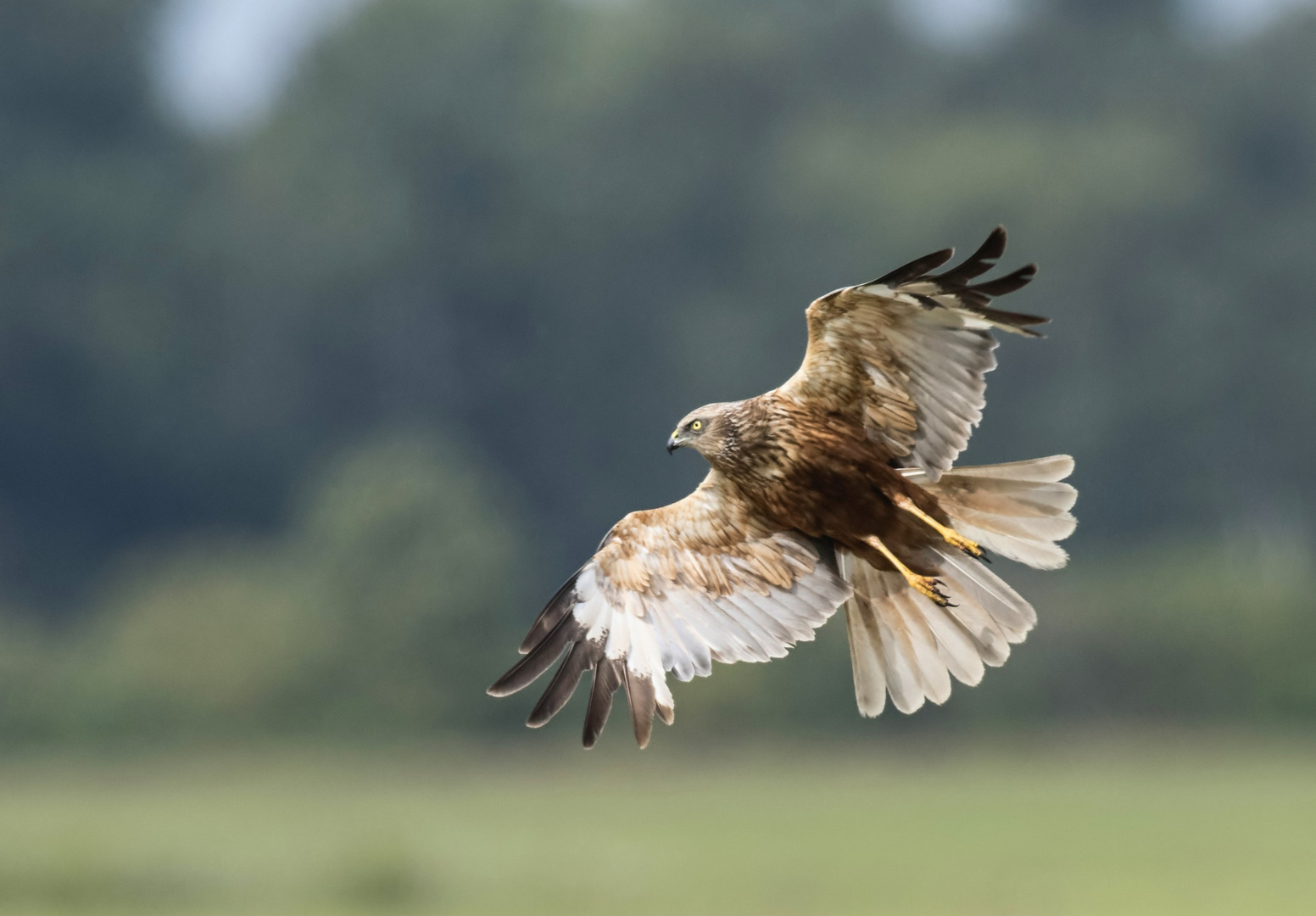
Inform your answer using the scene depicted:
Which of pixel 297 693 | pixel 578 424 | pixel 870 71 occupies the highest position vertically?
pixel 870 71

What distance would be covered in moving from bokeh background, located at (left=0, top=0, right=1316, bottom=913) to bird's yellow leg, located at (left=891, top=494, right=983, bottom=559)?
43.9 ft

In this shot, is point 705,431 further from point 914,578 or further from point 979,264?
point 979,264

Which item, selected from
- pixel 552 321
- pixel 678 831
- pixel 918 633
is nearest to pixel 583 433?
pixel 552 321

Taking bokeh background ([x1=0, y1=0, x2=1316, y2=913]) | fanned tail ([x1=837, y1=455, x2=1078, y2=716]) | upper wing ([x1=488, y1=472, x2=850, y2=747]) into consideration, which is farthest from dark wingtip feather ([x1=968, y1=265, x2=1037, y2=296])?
bokeh background ([x1=0, y1=0, x2=1316, y2=913])

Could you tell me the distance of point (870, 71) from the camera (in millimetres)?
56250

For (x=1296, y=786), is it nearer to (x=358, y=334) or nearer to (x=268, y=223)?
(x=358, y=334)

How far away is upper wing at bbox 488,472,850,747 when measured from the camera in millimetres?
8281

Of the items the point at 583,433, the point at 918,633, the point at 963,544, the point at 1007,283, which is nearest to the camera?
the point at 1007,283

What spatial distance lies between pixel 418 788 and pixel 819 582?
2229 centimetres

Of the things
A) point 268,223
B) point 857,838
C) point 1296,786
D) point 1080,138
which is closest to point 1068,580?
point 1296,786

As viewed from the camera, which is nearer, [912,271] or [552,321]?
[912,271]

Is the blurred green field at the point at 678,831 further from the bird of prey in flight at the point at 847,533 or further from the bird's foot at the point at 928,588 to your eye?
the bird's foot at the point at 928,588

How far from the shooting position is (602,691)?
8.41m

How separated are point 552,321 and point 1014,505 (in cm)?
3875
